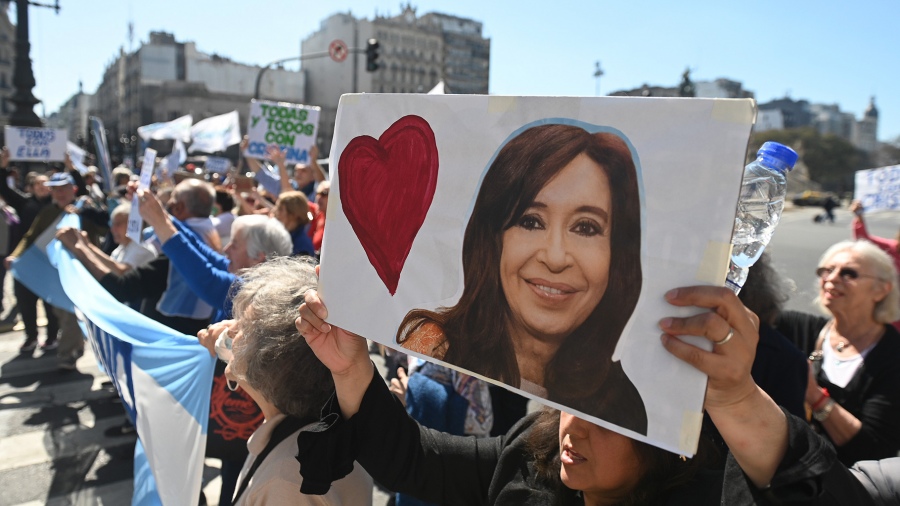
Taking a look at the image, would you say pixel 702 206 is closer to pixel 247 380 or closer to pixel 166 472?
pixel 247 380

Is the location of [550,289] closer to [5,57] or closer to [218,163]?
[218,163]

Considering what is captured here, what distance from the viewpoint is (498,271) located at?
1092mm

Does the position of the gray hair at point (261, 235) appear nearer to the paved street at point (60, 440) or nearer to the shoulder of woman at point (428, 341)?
the paved street at point (60, 440)

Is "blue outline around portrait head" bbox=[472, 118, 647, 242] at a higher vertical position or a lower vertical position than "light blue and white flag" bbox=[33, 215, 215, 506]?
A: higher

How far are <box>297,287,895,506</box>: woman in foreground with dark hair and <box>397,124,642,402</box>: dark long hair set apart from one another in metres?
0.10

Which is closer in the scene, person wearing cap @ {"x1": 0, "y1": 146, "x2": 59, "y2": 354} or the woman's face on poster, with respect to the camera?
the woman's face on poster

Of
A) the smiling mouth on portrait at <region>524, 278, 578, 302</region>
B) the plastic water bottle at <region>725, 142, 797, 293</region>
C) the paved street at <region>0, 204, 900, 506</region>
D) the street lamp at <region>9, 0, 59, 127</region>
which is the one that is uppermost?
the street lamp at <region>9, 0, 59, 127</region>

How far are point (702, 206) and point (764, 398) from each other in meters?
0.35

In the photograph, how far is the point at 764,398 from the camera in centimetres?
93

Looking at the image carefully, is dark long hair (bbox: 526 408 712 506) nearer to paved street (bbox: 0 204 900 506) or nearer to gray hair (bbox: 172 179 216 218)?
paved street (bbox: 0 204 900 506)

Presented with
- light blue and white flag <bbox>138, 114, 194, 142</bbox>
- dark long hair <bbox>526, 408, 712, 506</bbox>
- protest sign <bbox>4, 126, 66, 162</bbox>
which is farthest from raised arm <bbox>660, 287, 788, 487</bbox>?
light blue and white flag <bbox>138, 114, 194, 142</bbox>

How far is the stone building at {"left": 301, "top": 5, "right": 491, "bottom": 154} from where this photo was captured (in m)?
84.7

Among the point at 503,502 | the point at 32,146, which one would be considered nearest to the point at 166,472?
the point at 503,502

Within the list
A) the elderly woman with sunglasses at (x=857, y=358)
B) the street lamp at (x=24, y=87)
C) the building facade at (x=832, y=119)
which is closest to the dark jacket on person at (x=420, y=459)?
the elderly woman with sunglasses at (x=857, y=358)
